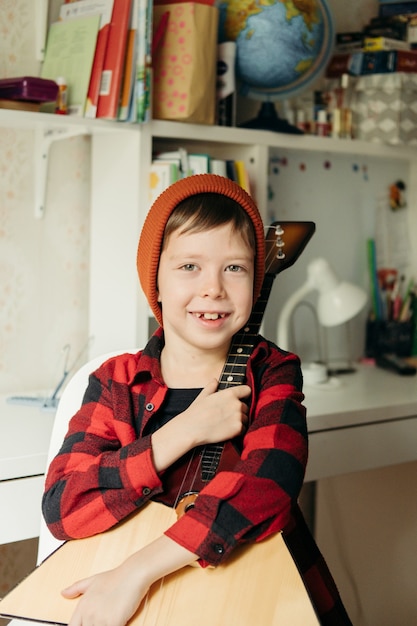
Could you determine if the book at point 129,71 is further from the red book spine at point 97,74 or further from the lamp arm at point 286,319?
the lamp arm at point 286,319

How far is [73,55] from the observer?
1833 millimetres

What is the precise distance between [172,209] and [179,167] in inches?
27.8

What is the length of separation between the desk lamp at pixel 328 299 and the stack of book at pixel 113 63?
656 mm

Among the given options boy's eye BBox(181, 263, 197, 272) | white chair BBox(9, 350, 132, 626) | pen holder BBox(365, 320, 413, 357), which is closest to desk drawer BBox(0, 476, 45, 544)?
white chair BBox(9, 350, 132, 626)

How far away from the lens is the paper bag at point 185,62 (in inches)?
72.1

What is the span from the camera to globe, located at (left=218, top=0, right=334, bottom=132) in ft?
6.36

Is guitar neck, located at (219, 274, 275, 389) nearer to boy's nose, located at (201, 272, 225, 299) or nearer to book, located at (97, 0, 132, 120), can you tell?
boy's nose, located at (201, 272, 225, 299)

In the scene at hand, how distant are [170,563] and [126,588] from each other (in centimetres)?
6

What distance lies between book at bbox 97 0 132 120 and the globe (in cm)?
33

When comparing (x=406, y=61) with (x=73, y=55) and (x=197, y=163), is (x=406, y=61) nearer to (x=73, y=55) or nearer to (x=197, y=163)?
(x=197, y=163)

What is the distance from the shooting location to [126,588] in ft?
3.42

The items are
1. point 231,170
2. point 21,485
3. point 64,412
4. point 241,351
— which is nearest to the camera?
point 241,351

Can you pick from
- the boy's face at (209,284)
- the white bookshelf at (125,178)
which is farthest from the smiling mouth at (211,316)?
the white bookshelf at (125,178)

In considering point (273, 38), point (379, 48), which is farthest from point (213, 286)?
point (379, 48)
